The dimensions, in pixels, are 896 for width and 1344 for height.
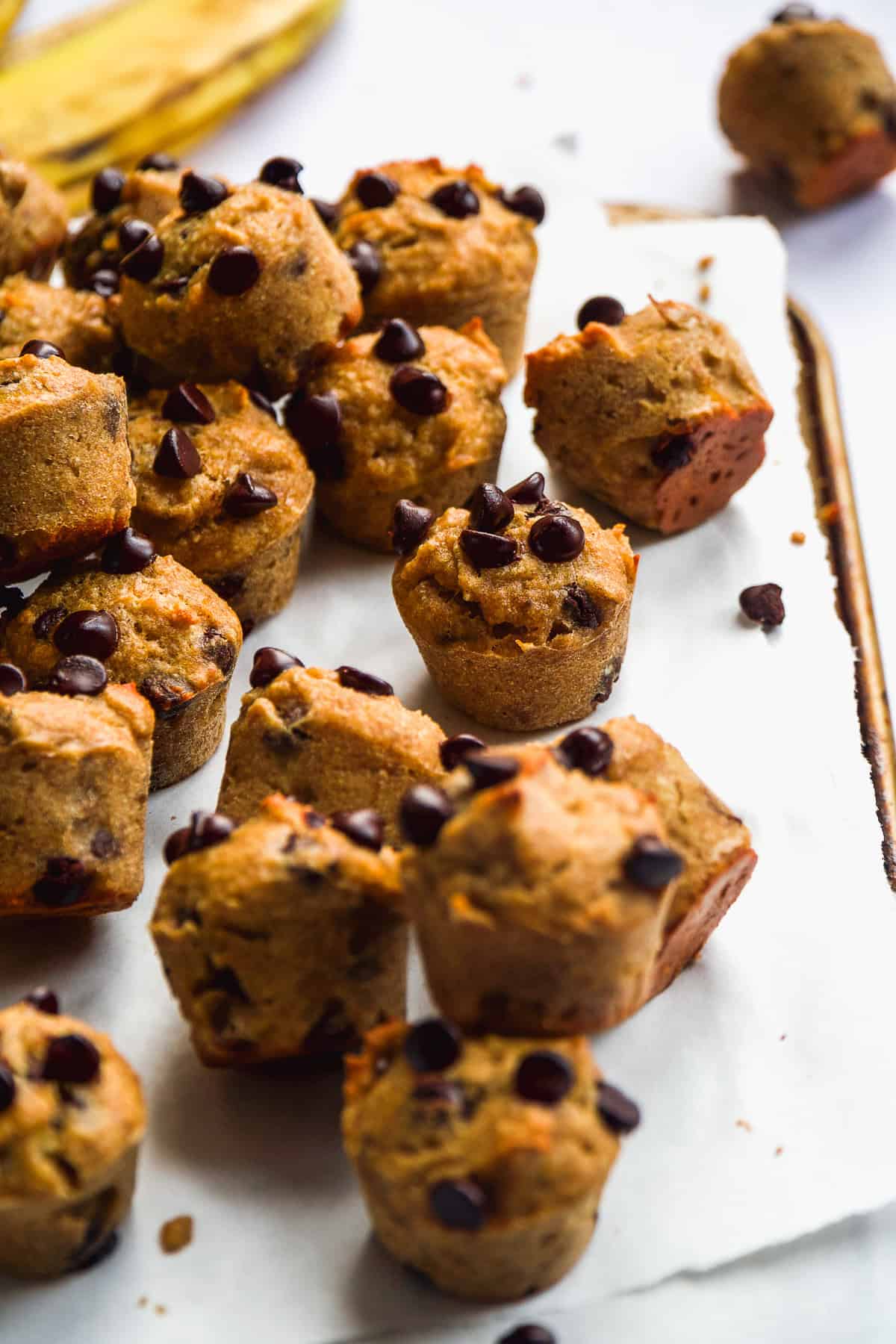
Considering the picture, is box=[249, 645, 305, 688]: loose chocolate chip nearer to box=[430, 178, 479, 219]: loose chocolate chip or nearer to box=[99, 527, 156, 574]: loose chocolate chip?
box=[99, 527, 156, 574]: loose chocolate chip

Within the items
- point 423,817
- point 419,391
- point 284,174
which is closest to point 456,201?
point 284,174

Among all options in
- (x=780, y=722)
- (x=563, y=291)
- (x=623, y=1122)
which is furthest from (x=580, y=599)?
(x=563, y=291)

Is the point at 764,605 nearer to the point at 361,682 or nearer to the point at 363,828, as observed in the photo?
the point at 361,682

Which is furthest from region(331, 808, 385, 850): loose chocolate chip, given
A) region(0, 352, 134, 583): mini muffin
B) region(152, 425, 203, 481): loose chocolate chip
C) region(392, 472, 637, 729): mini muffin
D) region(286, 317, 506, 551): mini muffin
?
region(286, 317, 506, 551): mini muffin

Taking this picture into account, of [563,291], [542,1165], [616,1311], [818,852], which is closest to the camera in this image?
[542,1165]

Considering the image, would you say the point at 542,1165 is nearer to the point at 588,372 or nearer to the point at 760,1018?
the point at 760,1018

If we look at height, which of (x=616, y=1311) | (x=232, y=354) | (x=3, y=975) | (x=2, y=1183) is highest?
(x=232, y=354)

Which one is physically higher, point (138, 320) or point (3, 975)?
point (138, 320)
